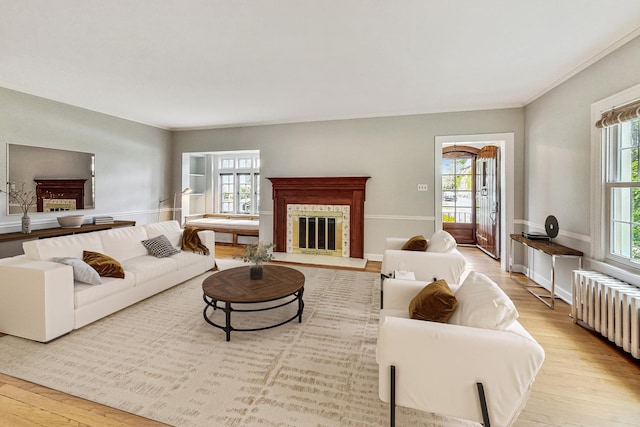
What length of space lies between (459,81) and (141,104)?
5005 mm

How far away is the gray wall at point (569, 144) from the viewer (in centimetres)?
287

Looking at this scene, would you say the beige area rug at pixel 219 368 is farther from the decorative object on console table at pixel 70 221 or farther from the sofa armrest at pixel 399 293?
the decorative object on console table at pixel 70 221

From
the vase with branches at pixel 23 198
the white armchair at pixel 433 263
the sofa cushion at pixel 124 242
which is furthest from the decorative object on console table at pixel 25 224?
the white armchair at pixel 433 263

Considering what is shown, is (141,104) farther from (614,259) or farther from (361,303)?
(614,259)

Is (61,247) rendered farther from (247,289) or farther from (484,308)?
(484,308)

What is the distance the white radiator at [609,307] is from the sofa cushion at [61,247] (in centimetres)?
517

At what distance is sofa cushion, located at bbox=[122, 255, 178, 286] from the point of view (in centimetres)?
338

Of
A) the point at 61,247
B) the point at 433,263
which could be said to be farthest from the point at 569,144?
the point at 61,247

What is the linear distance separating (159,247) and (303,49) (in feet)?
10.3

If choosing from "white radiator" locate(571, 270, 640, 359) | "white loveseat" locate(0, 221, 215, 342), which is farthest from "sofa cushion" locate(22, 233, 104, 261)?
"white radiator" locate(571, 270, 640, 359)

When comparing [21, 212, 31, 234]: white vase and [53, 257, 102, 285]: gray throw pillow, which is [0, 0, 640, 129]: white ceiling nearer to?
[21, 212, 31, 234]: white vase

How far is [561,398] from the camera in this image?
191 cm

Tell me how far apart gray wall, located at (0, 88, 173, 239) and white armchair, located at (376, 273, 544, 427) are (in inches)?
219

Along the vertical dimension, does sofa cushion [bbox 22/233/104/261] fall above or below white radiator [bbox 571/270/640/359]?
above
